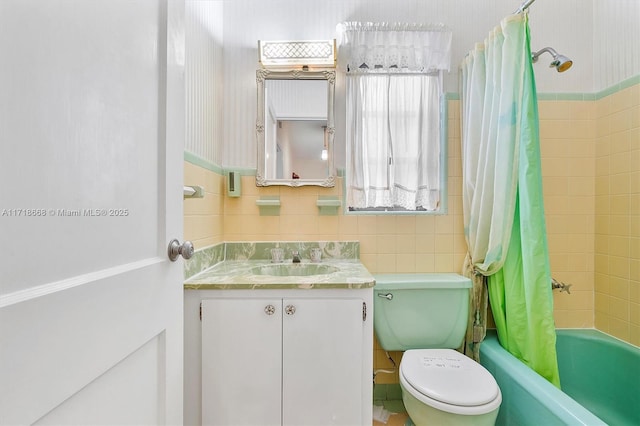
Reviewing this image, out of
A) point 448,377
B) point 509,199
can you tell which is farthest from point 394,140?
point 448,377

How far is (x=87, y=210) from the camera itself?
1.59 ft

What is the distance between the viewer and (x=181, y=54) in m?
0.79

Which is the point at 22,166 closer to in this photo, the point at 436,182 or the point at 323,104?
the point at 323,104

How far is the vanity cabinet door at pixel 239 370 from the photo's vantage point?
1.18 metres

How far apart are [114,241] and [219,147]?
1.24 metres

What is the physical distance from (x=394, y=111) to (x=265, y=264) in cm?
116

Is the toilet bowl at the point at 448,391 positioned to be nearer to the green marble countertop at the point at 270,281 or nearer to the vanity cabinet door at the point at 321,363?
the vanity cabinet door at the point at 321,363

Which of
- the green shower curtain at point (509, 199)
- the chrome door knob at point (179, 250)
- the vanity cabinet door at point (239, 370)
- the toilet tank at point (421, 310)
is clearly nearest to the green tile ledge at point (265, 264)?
the vanity cabinet door at point (239, 370)

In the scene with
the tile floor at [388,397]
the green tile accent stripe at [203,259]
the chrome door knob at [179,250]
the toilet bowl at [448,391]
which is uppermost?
the chrome door knob at [179,250]

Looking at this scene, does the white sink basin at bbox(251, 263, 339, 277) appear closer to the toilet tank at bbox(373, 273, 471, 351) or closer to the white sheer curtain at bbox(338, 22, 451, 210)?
the toilet tank at bbox(373, 273, 471, 351)

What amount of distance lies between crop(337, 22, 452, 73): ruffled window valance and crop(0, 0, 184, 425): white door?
3.86 ft

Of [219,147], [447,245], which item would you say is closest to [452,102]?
[447,245]

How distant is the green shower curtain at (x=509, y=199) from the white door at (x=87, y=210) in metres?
1.42

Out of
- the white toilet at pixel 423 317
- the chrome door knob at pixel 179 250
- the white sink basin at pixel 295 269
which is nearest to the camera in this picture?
the chrome door knob at pixel 179 250
